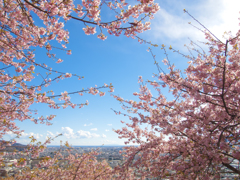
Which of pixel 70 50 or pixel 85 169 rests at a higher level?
pixel 70 50

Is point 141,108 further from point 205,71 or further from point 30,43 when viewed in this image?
point 30,43

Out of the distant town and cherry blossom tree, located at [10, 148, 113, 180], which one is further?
cherry blossom tree, located at [10, 148, 113, 180]

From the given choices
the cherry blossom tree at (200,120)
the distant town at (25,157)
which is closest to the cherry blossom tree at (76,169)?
the distant town at (25,157)

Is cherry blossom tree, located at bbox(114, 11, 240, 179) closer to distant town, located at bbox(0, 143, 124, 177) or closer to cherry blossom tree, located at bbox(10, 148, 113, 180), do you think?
distant town, located at bbox(0, 143, 124, 177)

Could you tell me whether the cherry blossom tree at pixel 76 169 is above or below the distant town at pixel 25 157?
below

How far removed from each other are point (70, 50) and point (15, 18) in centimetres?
182

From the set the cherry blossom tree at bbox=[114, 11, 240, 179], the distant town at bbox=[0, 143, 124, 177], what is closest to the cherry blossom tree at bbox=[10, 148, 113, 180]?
the distant town at bbox=[0, 143, 124, 177]

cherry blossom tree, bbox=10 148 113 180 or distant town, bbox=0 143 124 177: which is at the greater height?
distant town, bbox=0 143 124 177

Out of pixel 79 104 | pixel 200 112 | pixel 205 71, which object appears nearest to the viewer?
pixel 205 71

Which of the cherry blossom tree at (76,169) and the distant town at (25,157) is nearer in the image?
the distant town at (25,157)

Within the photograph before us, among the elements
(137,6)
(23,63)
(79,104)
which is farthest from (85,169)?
(137,6)

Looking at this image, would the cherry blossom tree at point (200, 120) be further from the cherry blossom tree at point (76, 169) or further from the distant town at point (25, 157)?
the cherry blossom tree at point (76, 169)

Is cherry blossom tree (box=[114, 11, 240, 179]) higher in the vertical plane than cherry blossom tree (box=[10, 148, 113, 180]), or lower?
higher

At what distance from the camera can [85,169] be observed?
32.6 feet
